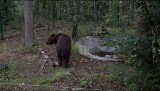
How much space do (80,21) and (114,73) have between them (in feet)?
46.3

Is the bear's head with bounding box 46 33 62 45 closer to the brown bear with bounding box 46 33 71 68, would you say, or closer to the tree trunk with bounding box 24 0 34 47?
the tree trunk with bounding box 24 0 34 47

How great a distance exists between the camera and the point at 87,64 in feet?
40.7

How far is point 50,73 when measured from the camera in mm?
10969

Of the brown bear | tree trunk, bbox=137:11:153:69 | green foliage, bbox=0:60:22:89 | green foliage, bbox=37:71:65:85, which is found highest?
tree trunk, bbox=137:11:153:69

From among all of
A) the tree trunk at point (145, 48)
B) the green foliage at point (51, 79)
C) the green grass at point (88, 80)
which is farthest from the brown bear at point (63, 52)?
the tree trunk at point (145, 48)

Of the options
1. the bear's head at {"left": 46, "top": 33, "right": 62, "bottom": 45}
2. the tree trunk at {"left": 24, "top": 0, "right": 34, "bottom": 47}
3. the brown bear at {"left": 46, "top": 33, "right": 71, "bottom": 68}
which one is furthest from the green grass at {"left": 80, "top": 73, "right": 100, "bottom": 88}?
the tree trunk at {"left": 24, "top": 0, "right": 34, "bottom": 47}

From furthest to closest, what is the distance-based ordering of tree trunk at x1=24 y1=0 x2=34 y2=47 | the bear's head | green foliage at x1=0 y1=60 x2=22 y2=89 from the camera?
tree trunk at x1=24 y1=0 x2=34 y2=47
the bear's head
green foliage at x1=0 y1=60 x2=22 y2=89

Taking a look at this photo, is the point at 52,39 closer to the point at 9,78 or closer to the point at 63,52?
the point at 63,52

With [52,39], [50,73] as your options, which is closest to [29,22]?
[52,39]

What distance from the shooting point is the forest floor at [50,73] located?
9375mm

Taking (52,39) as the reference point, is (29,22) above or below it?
above

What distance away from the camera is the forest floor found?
9.38 m

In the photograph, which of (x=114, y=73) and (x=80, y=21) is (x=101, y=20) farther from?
(x=114, y=73)

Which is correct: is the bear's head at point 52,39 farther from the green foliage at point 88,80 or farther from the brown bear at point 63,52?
the green foliage at point 88,80
